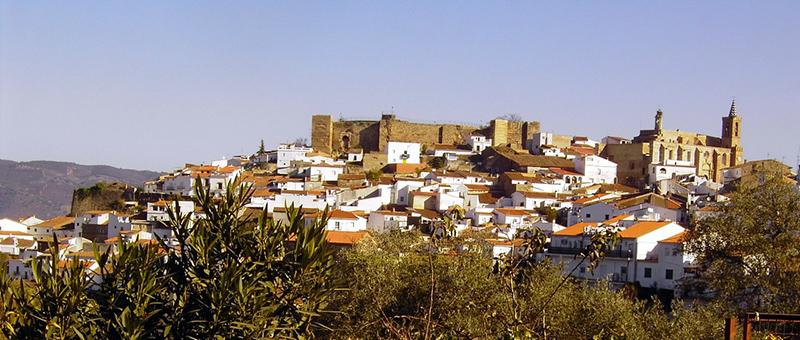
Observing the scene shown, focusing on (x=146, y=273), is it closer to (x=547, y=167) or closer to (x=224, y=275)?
(x=224, y=275)

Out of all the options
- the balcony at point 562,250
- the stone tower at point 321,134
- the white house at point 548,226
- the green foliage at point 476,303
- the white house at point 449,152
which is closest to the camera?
the green foliage at point 476,303

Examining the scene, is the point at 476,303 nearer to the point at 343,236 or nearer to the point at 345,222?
the point at 343,236

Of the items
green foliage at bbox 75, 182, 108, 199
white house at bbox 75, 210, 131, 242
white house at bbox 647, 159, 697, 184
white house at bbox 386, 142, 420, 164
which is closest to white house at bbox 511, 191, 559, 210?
white house at bbox 647, 159, 697, 184

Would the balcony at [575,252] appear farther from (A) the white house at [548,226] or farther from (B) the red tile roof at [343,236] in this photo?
(B) the red tile roof at [343,236]

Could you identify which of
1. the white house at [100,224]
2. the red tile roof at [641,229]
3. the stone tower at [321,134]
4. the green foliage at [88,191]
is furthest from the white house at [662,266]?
the stone tower at [321,134]

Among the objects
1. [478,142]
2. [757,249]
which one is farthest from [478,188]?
[757,249]

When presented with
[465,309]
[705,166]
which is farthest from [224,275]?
[705,166]

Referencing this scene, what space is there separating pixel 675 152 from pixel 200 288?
62977 mm

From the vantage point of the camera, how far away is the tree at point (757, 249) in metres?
20.5

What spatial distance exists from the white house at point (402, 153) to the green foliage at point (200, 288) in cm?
5675

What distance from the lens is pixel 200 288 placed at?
12.4 metres

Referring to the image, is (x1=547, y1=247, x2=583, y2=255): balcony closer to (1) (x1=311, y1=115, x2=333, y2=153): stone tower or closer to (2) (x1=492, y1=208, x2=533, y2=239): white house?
(2) (x1=492, y1=208, x2=533, y2=239): white house

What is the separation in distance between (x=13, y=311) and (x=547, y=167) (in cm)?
5533

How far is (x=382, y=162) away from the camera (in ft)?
227
